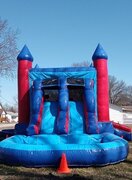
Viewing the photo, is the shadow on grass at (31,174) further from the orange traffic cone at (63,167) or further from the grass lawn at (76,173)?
the orange traffic cone at (63,167)

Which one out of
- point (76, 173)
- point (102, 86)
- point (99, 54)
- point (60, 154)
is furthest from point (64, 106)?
point (76, 173)

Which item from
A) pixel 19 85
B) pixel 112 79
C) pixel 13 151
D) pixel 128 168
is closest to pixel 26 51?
pixel 19 85

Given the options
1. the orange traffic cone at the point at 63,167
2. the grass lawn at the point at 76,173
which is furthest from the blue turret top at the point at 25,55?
the orange traffic cone at the point at 63,167

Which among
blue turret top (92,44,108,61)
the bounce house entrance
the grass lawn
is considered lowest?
the grass lawn

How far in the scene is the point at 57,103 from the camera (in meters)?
12.6

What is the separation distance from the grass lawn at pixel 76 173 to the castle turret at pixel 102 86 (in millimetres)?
3803

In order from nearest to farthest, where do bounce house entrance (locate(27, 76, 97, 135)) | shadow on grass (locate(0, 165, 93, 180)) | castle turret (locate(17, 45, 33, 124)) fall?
shadow on grass (locate(0, 165, 93, 180))
bounce house entrance (locate(27, 76, 97, 135))
castle turret (locate(17, 45, 33, 124))

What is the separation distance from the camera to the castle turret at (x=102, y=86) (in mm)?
12820

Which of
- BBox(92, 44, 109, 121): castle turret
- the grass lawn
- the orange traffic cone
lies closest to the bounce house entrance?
BBox(92, 44, 109, 121): castle turret

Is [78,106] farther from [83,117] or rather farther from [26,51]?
[26,51]

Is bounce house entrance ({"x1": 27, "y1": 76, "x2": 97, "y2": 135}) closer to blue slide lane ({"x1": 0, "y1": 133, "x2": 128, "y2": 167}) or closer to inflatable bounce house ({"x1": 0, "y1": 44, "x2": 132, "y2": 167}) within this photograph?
inflatable bounce house ({"x1": 0, "y1": 44, "x2": 132, "y2": 167})

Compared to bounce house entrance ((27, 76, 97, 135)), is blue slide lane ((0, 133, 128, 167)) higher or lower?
lower

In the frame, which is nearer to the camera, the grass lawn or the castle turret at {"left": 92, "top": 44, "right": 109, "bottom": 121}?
the grass lawn

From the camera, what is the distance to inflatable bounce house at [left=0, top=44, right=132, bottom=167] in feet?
36.6
